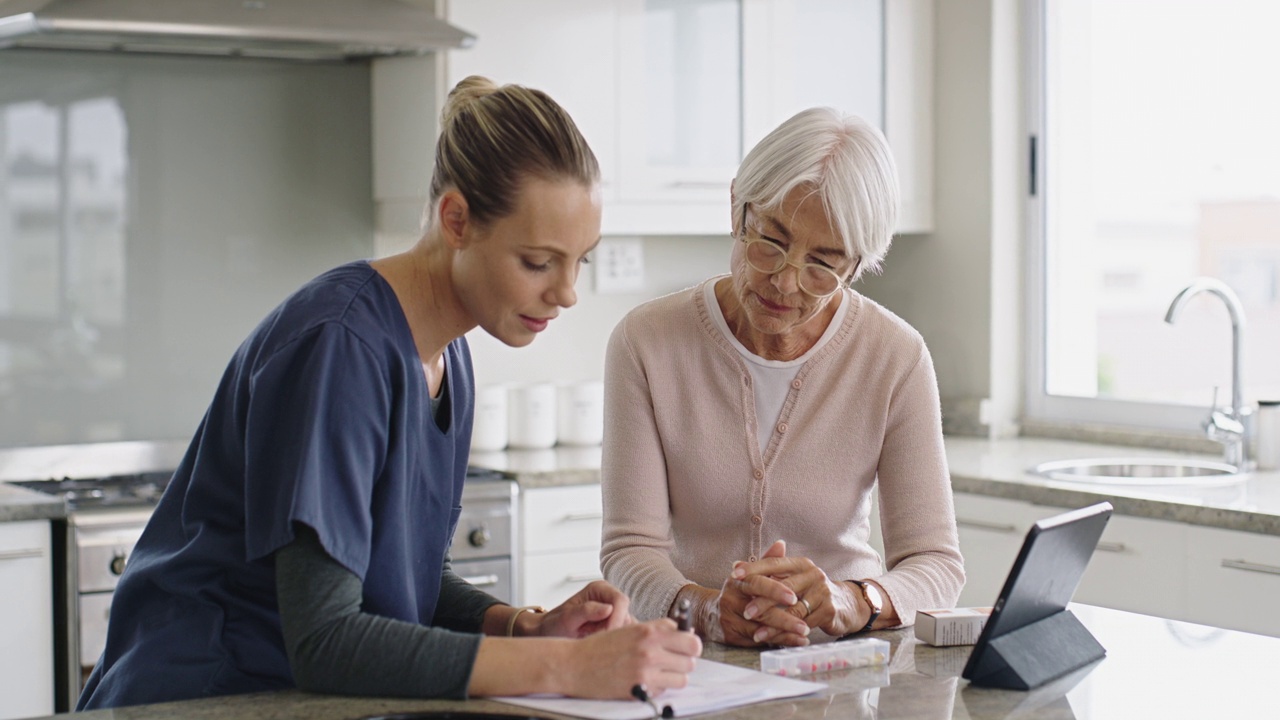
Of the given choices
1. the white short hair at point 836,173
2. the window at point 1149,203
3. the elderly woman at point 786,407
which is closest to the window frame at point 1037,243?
the window at point 1149,203

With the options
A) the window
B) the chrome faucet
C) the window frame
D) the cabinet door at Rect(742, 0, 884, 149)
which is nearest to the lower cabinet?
the chrome faucet

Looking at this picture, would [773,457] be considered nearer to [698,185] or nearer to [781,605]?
[781,605]

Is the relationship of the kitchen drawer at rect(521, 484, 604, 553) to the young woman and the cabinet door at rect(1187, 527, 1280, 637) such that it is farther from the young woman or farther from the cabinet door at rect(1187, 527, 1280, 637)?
the young woman

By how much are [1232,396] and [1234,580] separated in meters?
0.72

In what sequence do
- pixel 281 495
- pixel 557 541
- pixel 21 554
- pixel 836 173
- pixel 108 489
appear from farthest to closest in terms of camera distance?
1. pixel 557 541
2. pixel 108 489
3. pixel 21 554
4. pixel 836 173
5. pixel 281 495

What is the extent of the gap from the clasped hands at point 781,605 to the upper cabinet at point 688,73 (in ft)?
6.38

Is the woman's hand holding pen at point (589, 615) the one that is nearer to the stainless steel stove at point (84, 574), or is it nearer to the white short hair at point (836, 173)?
the white short hair at point (836, 173)

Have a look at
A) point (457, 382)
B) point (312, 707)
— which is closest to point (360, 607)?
point (312, 707)

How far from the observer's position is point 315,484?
129 centimetres

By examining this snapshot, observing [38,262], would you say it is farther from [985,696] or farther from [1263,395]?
[1263,395]

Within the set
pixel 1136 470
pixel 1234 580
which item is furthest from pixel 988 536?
pixel 1234 580

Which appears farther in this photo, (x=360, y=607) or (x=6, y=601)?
(x=6, y=601)

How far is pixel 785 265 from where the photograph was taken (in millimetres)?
1922

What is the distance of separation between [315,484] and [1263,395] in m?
2.86
